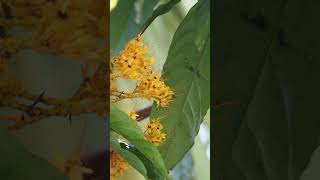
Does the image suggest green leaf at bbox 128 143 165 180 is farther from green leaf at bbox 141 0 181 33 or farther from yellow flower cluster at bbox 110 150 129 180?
green leaf at bbox 141 0 181 33

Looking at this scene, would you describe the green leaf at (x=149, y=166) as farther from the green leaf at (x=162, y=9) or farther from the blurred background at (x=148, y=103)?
the green leaf at (x=162, y=9)

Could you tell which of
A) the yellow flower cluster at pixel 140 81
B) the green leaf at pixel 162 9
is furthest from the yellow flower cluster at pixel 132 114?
the green leaf at pixel 162 9
